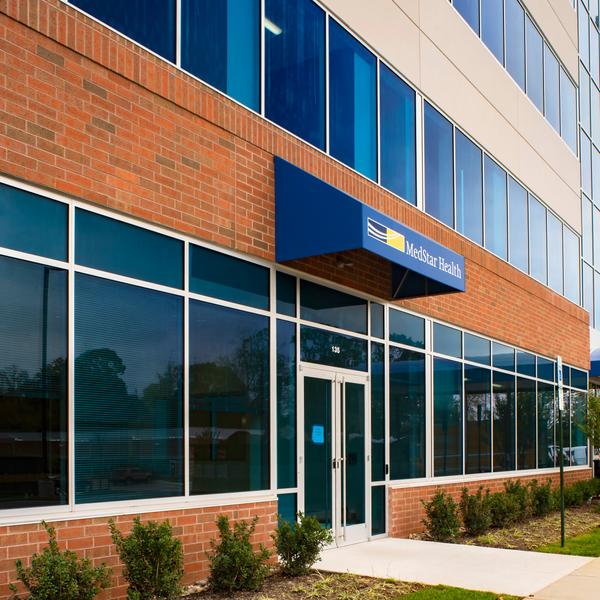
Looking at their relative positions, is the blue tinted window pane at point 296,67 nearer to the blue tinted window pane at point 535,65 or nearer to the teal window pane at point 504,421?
the teal window pane at point 504,421

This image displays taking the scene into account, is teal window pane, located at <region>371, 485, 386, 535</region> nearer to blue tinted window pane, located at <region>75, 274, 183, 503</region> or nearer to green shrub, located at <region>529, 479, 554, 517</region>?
green shrub, located at <region>529, 479, 554, 517</region>

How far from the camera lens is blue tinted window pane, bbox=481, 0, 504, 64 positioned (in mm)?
19859

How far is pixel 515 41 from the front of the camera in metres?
22.0

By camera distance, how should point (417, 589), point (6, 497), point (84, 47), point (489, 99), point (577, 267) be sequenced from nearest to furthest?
point (6, 497)
point (84, 47)
point (417, 589)
point (489, 99)
point (577, 267)

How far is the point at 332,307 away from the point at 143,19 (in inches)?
204

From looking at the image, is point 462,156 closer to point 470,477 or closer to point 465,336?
point 465,336

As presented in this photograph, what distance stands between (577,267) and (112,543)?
2149 centimetres

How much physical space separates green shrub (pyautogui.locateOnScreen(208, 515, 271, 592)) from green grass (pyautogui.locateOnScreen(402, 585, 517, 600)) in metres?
1.55

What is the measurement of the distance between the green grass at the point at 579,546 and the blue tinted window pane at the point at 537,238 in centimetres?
923

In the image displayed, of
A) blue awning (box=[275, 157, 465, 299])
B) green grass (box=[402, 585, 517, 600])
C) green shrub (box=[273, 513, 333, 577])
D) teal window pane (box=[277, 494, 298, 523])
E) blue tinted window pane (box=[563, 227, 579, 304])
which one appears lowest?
green grass (box=[402, 585, 517, 600])

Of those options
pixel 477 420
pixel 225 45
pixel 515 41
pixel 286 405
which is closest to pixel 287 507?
pixel 286 405

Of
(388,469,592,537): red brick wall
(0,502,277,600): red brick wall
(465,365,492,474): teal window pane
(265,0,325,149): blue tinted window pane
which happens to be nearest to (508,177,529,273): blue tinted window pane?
(465,365,492,474): teal window pane

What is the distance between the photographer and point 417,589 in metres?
9.63

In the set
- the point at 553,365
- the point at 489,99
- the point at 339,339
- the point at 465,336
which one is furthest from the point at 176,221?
the point at 553,365
